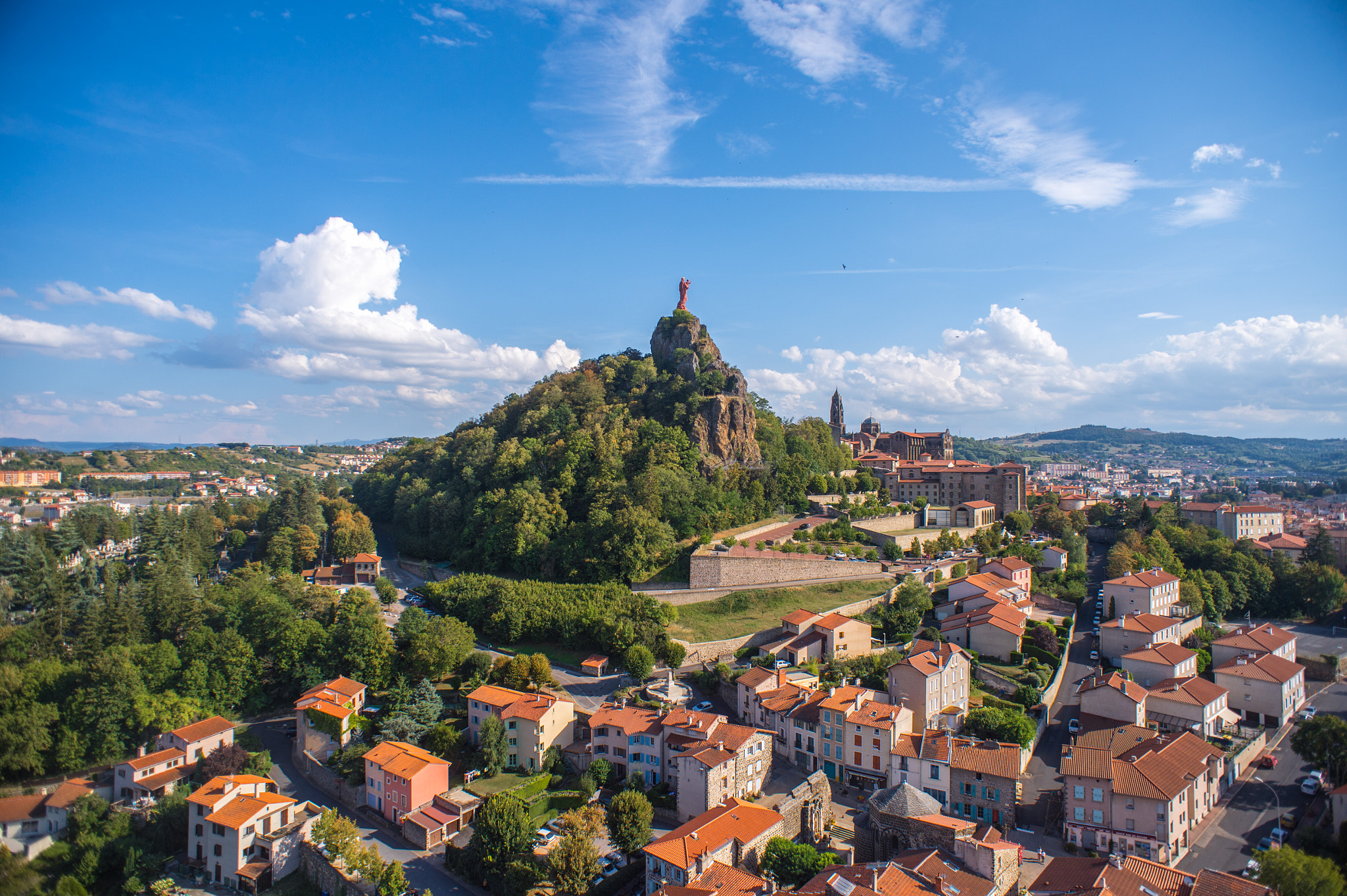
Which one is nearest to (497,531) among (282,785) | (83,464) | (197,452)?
(282,785)

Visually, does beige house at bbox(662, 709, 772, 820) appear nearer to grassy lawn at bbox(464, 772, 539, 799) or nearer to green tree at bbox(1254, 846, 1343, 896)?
grassy lawn at bbox(464, 772, 539, 799)

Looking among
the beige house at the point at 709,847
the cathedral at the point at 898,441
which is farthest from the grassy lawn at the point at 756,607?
the cathedral at the point at 898,441

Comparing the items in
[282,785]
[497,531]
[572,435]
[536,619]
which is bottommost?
[282,785]

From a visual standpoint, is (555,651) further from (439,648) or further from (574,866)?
(574,866)

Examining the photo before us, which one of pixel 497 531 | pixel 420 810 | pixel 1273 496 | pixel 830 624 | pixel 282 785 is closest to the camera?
pixel 420 810

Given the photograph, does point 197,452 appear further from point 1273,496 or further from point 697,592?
point 1273,496

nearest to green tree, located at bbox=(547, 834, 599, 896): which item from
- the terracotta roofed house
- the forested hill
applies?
the terracotta roofed house
